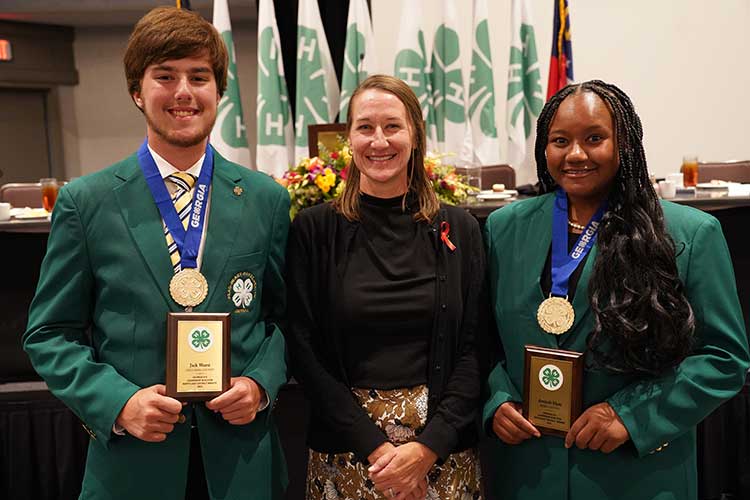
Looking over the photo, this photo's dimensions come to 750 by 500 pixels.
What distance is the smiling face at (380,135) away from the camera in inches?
66.6

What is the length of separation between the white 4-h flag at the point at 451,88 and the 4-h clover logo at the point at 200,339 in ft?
12.8

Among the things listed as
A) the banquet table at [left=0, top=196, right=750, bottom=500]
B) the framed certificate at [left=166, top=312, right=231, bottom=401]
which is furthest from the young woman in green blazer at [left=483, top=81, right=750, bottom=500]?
the banquet table at [left=0, top=196, right=750, bottom=500]

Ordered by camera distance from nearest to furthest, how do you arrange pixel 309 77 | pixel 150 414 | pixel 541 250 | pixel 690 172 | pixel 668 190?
1. pixel 150 414
2. pixel 541 250
3. pixel 668 190
4. pixel 690 172
5. pixel 309 77

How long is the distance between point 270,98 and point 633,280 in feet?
13.3

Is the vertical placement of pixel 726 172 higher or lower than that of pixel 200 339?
higher

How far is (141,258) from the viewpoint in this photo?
4.92 ft

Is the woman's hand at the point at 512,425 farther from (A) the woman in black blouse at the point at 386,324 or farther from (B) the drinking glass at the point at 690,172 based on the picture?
(B) the drinking glass at the point at 690,172

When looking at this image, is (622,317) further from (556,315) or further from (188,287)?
(188,287)

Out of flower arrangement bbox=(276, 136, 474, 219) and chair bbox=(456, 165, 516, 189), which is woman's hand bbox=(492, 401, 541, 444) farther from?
chair bbox=(456, 165, 516, 189)

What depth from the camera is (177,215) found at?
1540 mm

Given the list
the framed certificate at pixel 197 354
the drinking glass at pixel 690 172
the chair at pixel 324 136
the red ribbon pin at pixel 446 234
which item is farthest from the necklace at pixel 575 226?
the drinking glass at pixel 690 172

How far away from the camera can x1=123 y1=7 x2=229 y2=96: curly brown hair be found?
4.94ft

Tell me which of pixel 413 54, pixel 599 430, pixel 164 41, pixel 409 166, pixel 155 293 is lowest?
pixel 599 430

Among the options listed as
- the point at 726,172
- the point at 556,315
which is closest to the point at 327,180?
the point at 556,315
